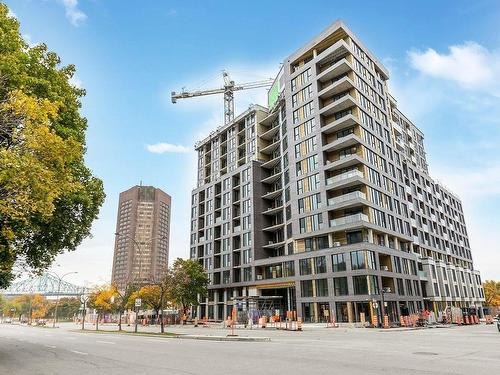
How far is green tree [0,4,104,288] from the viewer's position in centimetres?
1021

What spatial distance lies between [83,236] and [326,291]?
3685 centimetres

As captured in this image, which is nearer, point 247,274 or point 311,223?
point 311,223

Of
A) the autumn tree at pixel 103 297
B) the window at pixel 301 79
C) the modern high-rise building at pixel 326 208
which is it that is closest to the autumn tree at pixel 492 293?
the modern high-rise building at pixel 326 208

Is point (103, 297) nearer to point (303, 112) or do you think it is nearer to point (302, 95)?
point (303, 112)

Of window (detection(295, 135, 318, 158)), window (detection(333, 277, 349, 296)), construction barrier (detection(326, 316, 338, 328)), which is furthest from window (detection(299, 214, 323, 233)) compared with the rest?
construction barrier (detection(326, 316, 338, 328))

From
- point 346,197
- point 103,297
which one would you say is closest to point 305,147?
point 346,197

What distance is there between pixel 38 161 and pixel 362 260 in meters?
42.4

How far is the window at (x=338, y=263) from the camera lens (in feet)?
159

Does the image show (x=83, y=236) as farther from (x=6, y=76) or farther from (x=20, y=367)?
(x=6, y=76)

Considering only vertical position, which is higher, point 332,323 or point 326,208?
point 326,208

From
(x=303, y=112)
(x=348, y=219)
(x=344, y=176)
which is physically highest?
(x=303, y=112)

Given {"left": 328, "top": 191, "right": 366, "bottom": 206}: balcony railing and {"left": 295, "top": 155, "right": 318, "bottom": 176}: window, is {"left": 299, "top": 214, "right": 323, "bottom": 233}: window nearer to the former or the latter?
{"left": 328, "top": 191, "right": 366, "bottom": 206}: balcony railing

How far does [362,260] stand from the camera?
4675cm

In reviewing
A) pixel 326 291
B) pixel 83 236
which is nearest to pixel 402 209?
pixel 326 291
